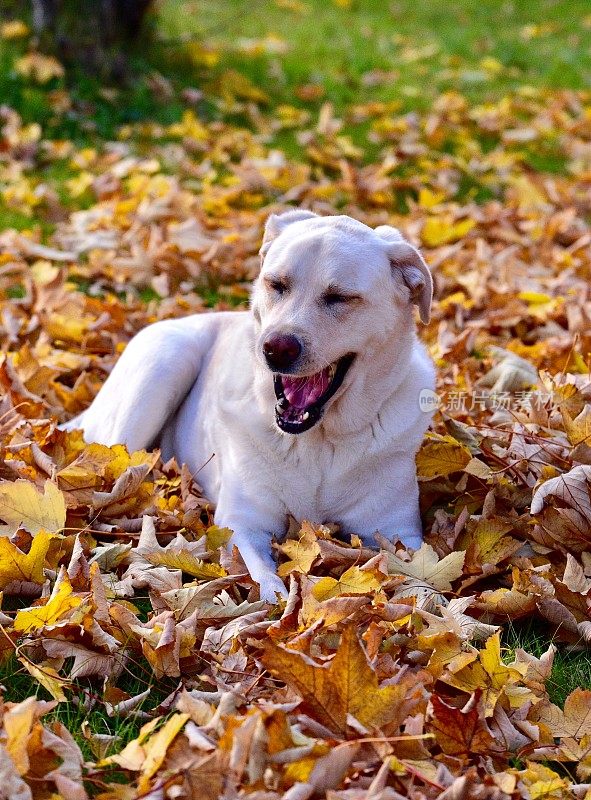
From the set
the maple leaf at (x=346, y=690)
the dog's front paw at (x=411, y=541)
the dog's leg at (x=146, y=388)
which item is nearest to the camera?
the maple leaf at (x=346, y=690)

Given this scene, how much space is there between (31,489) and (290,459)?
92 cm

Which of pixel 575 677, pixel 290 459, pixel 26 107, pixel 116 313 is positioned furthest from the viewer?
pixel 26 107

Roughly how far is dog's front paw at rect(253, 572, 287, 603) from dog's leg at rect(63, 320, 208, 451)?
3.44 feet

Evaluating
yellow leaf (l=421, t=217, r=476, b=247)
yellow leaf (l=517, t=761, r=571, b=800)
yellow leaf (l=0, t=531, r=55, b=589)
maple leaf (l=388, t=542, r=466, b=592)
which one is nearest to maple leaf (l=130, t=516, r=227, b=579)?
yellow leaf (l=0, t=531, r=55, b=589)

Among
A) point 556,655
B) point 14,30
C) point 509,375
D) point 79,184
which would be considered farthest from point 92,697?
point 14,30

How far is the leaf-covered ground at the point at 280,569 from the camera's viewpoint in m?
2.44

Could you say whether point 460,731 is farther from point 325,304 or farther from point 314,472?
point 325,304

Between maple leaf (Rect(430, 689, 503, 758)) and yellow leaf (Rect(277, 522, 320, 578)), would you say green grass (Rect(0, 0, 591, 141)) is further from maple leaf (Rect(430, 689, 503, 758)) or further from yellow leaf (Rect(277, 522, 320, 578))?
maple leaf (Rect(430, 689, 503, 758))

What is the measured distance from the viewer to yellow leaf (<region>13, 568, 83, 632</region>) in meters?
2.90

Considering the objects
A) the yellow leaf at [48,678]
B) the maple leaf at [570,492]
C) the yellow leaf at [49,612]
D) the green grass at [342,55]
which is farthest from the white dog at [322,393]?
the green grass at [342,55]

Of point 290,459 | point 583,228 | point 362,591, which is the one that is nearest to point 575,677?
point 362,591

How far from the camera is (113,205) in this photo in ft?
23.1

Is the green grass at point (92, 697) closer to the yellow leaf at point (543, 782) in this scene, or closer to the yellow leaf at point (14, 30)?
the yellow leaf at point (543, 782)

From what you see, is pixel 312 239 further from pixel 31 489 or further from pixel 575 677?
pixel 575 677
